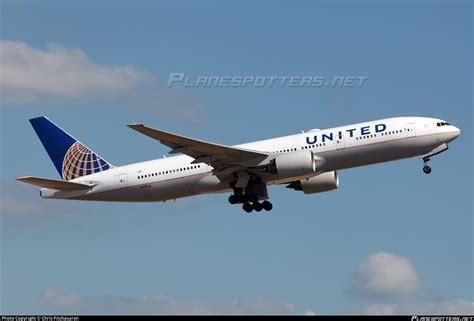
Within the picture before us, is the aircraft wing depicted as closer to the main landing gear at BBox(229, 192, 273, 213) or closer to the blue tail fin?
the main landing gear at BBox(229, 192, 273, 213)

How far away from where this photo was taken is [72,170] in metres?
49.7

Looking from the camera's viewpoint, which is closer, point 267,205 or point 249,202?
point 249,202

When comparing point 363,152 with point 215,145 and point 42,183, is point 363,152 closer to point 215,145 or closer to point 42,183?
point 215,145

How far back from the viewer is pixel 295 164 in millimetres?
43938

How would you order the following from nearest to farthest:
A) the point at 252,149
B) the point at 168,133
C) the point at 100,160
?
1. the point at 168,133
2. the point at 252,149
3. the point at 100,160

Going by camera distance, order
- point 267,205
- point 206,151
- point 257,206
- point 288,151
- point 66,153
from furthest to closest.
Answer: point 66,153 < point 267,205 < point 257,206 < point 288,151 < point 206,151

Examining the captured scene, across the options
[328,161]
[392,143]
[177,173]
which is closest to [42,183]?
[177,173]

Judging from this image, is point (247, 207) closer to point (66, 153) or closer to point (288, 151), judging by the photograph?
point (288, 151)

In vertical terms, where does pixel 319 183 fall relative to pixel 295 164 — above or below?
above

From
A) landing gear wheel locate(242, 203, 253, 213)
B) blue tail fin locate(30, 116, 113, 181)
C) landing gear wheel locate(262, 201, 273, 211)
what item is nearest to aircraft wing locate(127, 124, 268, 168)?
landing gear wheel locate(242, 203, 253, 213)

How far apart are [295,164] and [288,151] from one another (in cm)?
129

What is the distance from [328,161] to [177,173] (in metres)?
7.69

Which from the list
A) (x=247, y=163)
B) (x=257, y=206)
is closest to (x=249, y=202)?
(x=257, y=206)

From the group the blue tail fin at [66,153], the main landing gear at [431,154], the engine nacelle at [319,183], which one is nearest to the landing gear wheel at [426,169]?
the main landing gear at [431,154]
